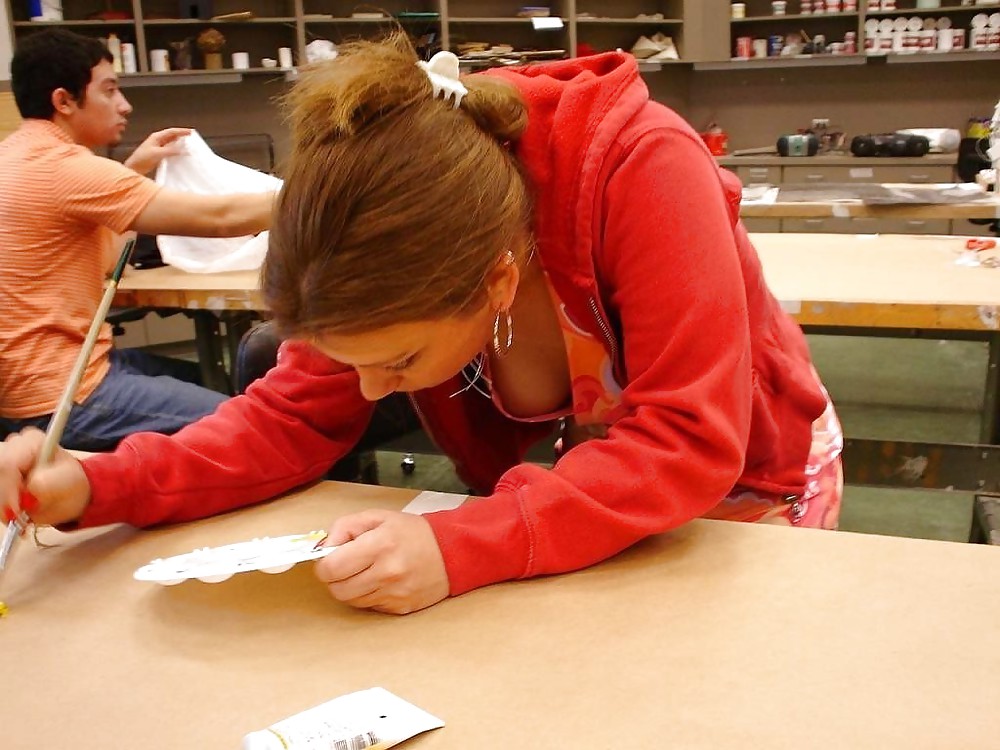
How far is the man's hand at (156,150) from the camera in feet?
7.88

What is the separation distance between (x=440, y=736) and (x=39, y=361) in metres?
1.72

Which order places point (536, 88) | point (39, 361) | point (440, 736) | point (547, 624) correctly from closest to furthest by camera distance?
point (440, 736) < point (547, 624) < point (536, 88) < point (39, 361)

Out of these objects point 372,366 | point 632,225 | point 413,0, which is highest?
point 413,0

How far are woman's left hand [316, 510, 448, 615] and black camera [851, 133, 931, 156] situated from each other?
15.6 ft

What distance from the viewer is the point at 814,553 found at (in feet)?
2.68

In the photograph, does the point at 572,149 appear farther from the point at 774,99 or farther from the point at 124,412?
the point at 774,99

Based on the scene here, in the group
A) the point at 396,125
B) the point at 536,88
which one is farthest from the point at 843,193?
the point at 396,125

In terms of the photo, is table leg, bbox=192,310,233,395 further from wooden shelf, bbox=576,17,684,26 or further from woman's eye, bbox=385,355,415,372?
wooden shelf, bbox=576,17,684,26

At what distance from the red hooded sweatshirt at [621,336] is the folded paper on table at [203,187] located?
1540 millimetres

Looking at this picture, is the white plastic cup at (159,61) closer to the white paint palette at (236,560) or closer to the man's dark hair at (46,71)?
the man's dark hair at (46,71)

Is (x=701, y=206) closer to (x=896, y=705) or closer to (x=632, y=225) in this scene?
(x=632, y=225)

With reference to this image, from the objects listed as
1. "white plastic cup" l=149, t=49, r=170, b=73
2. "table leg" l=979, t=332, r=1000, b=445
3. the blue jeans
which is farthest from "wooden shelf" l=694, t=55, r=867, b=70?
the blue jeans

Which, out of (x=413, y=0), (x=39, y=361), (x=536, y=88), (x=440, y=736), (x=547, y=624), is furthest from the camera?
(x=413, y=0)

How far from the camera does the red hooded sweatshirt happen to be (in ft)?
2.58
